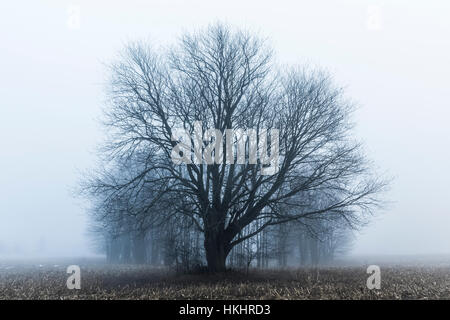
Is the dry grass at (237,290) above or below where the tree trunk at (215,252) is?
below

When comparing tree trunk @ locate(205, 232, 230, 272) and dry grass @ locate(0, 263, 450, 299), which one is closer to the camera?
dry grass @ locate(0, 263, 450, 299)

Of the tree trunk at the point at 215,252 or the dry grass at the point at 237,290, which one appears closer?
the dry grass at the point at 237,290

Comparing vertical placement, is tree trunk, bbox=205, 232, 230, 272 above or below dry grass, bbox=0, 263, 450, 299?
above

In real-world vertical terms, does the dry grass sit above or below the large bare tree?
below

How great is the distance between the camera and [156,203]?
1881 cm

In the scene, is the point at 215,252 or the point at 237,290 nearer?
the point at 237,290

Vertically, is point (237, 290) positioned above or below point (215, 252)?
below

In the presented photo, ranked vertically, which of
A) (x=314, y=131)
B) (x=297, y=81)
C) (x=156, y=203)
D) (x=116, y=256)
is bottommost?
(x=116, y=256)

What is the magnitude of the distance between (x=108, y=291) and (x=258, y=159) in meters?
8.71
